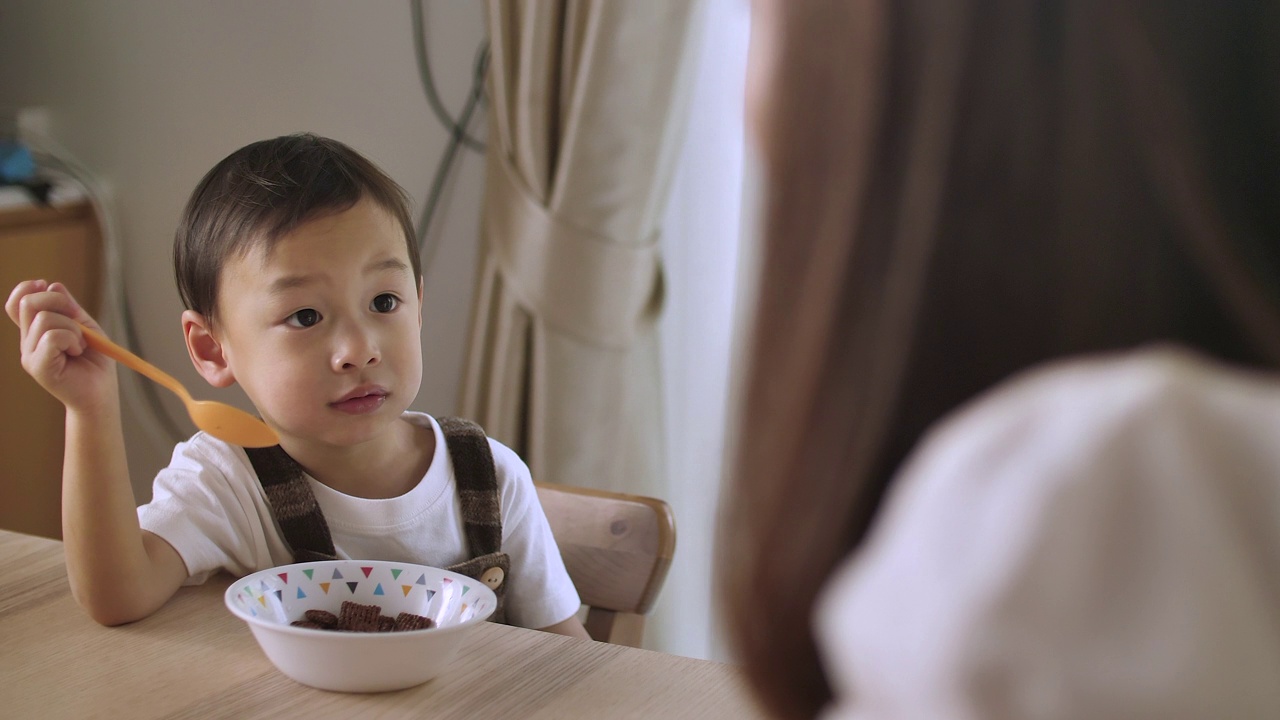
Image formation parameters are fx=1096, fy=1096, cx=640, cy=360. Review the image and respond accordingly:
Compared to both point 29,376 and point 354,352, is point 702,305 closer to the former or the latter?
point 354,352

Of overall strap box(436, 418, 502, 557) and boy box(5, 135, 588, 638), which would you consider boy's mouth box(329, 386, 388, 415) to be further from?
overall strap box(436, 418, 502, 557)

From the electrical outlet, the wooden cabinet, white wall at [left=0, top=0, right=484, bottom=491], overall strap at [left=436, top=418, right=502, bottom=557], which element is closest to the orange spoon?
overall strap at [left=436, top=418, right=502, bottom=557]

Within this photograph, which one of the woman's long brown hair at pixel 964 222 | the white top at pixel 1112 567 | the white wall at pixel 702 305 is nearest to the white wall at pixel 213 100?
the white wall at pixel 702 305

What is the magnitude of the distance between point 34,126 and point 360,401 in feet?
6.24

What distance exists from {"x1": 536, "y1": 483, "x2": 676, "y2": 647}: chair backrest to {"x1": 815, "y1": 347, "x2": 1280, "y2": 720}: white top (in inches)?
33.0

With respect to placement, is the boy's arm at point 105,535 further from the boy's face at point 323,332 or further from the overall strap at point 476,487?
the overall strap at point 476,487

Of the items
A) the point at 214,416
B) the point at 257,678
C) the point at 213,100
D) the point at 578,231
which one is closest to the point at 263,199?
the point at 214,416

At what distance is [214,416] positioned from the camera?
0.92 meters

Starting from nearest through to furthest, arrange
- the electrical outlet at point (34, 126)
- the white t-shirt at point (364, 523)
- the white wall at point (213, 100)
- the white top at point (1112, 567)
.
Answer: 1. the white top at point (1112, 567)
2. the white t-shirt at point (364, 523)
3. the white wall at point (213, 100)
4. the electrical outlet at point (34, 126)

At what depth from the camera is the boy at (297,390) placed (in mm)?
912

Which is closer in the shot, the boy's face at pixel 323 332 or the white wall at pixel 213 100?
the boy's face at pixel 323 332

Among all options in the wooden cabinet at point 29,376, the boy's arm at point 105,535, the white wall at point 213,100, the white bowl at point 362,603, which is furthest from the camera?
the wooden cabinet at point 29,376

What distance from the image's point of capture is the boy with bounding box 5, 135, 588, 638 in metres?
0.91

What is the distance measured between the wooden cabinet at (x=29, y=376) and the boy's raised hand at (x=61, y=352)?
59.2 inches
